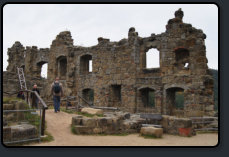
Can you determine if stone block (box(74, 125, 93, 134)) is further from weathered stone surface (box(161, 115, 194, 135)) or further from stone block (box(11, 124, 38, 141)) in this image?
weathered stone surface (box(161, 115, 194, 135))

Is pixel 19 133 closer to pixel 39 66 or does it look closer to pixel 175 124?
pixel 175 124

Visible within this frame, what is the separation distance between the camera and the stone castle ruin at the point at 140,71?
12.8 metres

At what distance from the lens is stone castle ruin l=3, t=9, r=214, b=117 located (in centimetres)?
1282

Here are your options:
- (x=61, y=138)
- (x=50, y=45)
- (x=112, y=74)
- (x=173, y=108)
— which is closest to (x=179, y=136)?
(x=61, y=138)

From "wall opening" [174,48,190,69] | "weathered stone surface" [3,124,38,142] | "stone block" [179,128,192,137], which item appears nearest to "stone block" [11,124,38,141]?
"weathered stone surface" [3,124,38,142]

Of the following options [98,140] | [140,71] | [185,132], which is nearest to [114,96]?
[140,71]

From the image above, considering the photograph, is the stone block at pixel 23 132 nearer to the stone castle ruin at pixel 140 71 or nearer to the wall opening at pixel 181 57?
the stone castle ruin at pixel 140 71

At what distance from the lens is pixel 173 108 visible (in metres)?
14.2

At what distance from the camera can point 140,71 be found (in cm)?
1519

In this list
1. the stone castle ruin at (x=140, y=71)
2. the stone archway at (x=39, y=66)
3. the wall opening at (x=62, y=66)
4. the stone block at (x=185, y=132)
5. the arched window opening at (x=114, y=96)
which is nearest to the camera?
the stone block at (x=185, y=132)

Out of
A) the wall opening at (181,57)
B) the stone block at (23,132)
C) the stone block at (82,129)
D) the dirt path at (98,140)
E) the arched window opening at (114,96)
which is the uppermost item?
the wall opening at (181,57)

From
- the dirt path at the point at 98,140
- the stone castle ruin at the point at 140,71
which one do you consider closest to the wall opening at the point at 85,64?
the stone castle ruin at the point at 140,71

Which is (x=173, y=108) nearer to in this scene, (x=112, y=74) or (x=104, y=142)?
(x=112, y=74)

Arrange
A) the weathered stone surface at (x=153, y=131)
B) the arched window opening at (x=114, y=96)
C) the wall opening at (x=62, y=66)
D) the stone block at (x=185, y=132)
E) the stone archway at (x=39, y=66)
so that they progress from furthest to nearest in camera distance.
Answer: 1. the stone archway at (x=39, y=66)
2. the wall opening at (x=62, y=66)
3. the arched window opening at (x=114, y=96)
4. the stone block at (x=185, y=132)
5. the weathered stone surface at (x=153, y=131)
